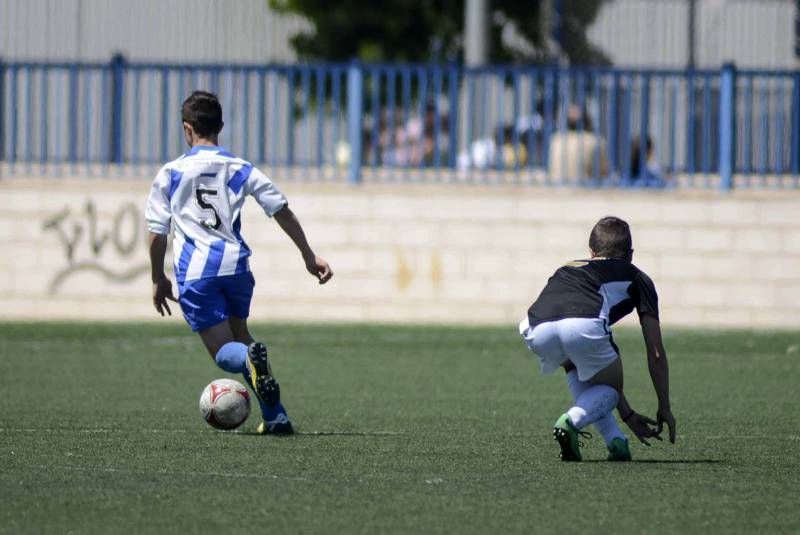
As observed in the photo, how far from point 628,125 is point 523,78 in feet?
3.82

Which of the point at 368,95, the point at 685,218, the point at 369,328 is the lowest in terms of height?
the point at 369,328

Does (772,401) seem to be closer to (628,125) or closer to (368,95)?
(628,125)

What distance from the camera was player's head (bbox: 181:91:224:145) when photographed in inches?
340

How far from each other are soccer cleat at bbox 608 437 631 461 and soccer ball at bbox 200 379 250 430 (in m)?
1.95

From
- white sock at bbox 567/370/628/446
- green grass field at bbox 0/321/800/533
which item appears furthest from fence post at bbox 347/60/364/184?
white sock at bbox 567/370/628/446

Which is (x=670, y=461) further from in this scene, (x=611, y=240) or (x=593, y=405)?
(x=611, y=240)

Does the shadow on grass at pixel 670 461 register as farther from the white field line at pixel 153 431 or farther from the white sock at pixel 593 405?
the white field line at pixel 153 431

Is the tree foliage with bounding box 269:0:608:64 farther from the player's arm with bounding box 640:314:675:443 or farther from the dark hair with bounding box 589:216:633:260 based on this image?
the player's arm with bounding box 640:314:675:443

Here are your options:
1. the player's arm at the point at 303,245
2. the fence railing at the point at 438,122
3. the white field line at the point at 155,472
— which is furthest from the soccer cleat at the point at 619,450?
the fence railing at the point at 438,122

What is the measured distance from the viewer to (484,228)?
651 inches

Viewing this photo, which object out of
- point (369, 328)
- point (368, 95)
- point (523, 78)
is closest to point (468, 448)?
point (369, 328)

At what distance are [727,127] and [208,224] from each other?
361 inches

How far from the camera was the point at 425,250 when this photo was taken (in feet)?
54.4

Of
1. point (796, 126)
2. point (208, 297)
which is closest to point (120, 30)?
point (796, 126)
